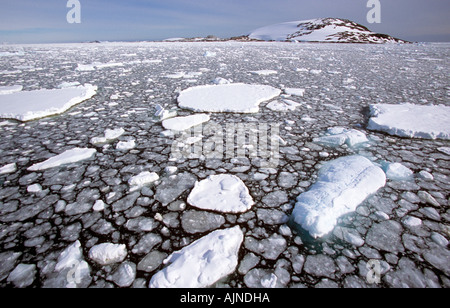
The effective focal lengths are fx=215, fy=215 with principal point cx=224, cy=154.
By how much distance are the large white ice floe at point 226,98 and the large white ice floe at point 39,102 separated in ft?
5.35

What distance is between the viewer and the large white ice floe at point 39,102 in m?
2.79

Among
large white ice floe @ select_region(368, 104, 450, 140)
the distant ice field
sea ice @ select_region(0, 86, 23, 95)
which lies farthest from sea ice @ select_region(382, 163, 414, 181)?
sea ice @ select_region(0, 86, 23, 95)

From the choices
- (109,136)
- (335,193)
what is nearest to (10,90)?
(109,136)

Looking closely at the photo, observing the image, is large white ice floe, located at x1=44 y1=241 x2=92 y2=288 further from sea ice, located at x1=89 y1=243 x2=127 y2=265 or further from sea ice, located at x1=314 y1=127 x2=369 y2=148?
sea ice, located at x1=314 y1=127 x2=369 y2=148

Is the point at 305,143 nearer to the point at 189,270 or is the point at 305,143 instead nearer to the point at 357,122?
the point at 357,122

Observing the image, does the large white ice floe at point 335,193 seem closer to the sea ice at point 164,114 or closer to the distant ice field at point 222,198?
the distant ice field at point 222,198

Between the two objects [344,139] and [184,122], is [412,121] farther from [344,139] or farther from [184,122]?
[184,122]

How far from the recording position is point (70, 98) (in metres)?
3.38

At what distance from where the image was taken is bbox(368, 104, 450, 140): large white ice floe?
2283 mm

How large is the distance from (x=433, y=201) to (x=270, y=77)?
464 centimetres

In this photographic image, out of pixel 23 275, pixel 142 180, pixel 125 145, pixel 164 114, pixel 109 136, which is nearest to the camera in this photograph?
pixel 23 275

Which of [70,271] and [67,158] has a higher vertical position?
[67,158]

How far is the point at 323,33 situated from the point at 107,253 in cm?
4872

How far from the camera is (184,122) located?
8.57 feet
